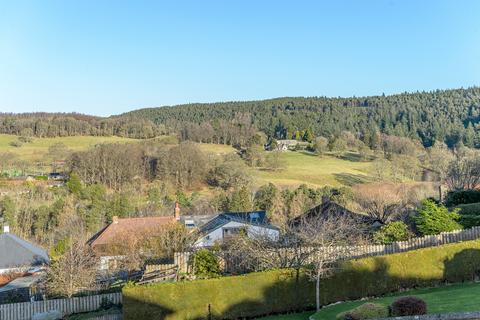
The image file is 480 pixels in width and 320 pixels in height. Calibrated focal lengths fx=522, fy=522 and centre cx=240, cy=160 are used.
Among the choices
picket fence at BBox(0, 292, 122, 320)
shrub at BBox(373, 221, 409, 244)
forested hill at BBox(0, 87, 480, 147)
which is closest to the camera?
picket fence at BBox(0, 292, 122, 320)

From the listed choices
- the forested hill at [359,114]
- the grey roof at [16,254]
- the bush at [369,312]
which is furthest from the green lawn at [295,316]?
the forested hill at [359,114]

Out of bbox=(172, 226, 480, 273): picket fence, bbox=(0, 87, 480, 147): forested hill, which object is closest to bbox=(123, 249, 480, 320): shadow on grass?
bbox=(172, 226, 480, 273): picket fence

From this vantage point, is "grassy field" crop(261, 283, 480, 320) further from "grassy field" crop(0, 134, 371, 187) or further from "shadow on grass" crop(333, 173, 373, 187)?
"shadow on grass" crop(333, 173, 373, 187)

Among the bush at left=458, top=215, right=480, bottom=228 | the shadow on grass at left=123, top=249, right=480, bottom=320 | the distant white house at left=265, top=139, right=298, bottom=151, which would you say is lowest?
the shadow on grass at left=123, top=249, right=480, bottom=320

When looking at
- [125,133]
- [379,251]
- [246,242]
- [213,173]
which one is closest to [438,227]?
[379,251]

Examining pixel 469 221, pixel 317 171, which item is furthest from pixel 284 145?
pixel 469 221

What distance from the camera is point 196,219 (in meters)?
55.6

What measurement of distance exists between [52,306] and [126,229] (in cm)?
1851

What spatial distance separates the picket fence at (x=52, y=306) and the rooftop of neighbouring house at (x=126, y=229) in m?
11.8

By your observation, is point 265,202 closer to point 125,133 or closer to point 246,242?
point 246,242

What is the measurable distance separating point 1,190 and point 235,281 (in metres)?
59.9

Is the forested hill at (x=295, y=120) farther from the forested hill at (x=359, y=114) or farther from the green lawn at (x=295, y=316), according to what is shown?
the green lawn at (x=295, y=316)

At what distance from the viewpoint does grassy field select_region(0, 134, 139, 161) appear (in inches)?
3922

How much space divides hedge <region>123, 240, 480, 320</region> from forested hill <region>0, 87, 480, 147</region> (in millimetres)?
98444
